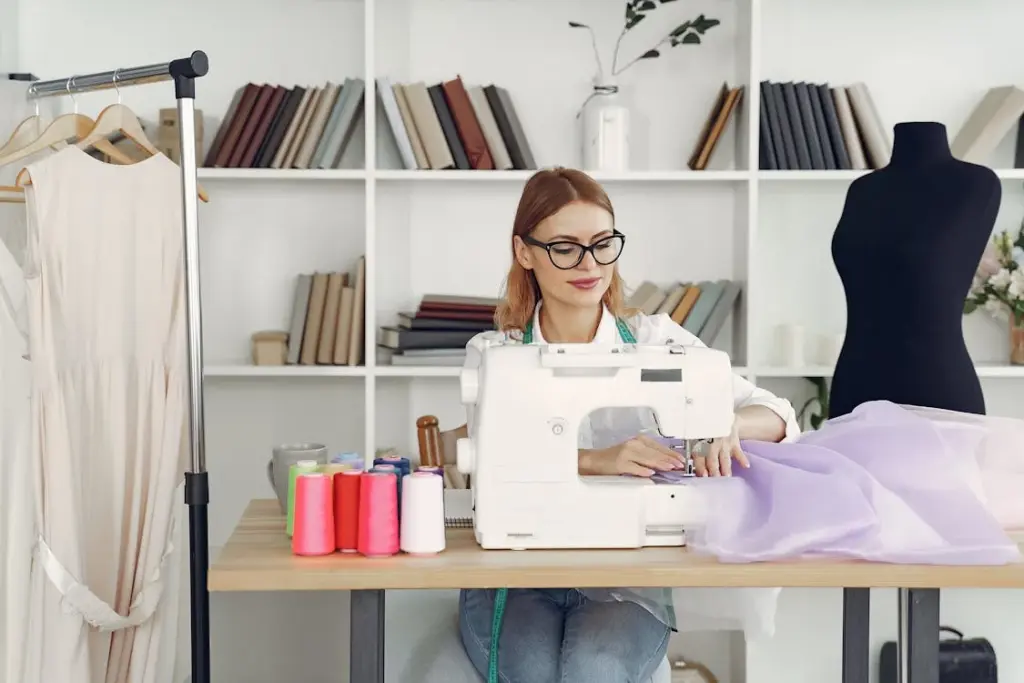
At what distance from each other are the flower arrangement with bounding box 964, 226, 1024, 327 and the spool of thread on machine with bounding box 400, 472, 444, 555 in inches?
88.2

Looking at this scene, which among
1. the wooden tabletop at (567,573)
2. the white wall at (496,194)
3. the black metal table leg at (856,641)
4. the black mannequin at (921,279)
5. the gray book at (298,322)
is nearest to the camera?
the wooden tabletop at (567,573)

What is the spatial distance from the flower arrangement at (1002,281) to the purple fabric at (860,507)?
166 centimetres

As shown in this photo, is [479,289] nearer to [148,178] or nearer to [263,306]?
[263,306]

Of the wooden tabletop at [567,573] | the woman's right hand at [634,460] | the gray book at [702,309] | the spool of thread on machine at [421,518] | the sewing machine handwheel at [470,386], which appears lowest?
the wooden tabletop at [567,573]

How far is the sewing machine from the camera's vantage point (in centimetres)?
174

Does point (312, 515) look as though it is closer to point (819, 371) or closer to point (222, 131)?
point (222, 131)

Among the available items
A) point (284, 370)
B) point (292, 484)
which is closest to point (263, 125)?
point (284, 370)

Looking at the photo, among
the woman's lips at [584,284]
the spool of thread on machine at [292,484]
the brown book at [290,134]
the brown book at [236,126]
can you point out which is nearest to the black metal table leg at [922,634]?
the woman's lips at [584,284]

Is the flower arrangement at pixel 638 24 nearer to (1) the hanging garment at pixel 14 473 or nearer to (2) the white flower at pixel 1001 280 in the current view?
(2) the white flower at pixel 1001 280

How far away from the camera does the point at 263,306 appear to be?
352 centimetres

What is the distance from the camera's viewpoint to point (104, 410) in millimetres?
2264

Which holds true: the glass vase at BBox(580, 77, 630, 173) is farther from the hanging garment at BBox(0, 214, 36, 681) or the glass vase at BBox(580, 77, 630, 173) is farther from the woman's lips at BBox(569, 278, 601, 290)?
the hanging garment at BBox(0, 214, 36, 681)

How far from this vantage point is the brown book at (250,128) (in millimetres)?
3264

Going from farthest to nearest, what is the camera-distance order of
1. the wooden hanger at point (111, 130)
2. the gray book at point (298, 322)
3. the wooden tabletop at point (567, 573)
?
the gray book at point (298, 322) < the wooden hanger at point (111, 130) < the wooden tabletop at point (567, 573)
